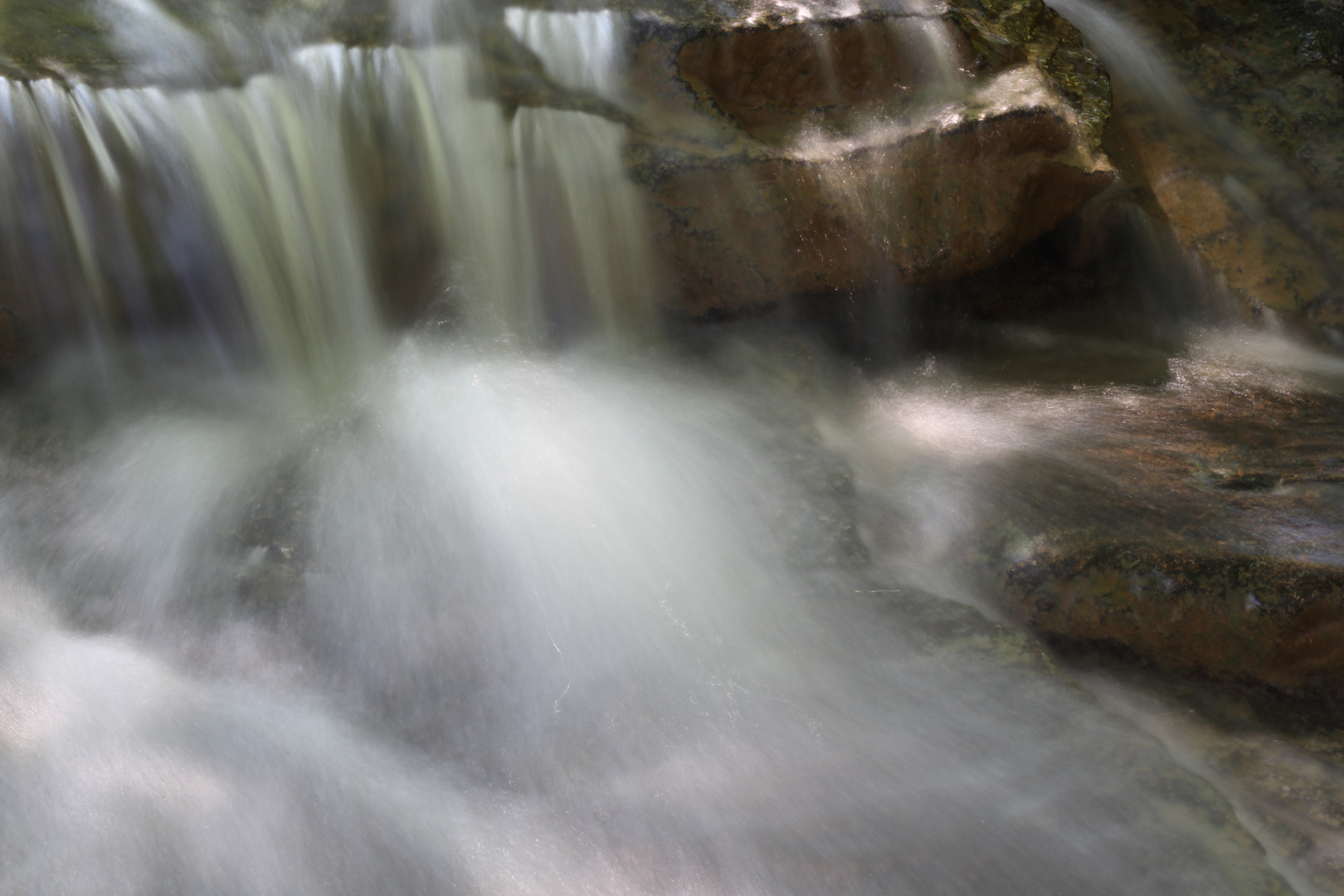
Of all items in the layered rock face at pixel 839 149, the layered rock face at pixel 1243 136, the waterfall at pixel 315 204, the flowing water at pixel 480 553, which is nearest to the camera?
the flowing water at pixel 480 553

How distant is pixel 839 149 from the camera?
3828mm

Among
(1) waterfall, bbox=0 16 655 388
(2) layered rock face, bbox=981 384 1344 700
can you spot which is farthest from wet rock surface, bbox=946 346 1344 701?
(1) waterfall, bbox=0 16 655 388

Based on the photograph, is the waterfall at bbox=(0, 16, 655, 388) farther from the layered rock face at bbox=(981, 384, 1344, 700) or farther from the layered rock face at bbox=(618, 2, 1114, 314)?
the layered rock face at bbox=(981, 384, 1344, 700)

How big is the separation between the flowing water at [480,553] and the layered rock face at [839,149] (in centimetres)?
23

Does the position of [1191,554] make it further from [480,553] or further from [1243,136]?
[1243,136]

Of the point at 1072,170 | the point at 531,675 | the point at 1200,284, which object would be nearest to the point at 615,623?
the point at 531,675

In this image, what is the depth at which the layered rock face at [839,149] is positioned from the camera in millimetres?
3770

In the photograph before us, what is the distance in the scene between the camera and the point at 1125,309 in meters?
4.24

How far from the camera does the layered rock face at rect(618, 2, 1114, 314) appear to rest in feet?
12.4

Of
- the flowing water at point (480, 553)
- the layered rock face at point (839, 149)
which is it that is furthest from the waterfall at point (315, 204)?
the layered rock face at point (839, 149)

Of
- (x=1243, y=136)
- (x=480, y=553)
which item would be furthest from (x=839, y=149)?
(x=1243, y=136)

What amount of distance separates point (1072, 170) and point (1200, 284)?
0.92 metres

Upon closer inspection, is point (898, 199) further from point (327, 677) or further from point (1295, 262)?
point (327, 677)

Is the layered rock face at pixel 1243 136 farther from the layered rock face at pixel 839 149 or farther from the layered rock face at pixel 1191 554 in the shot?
the layered rock face at pixel 1191 554
